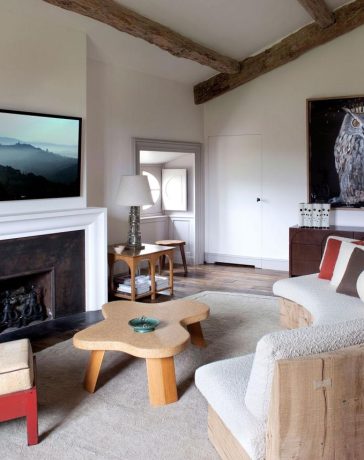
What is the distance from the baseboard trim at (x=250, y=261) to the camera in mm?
6777

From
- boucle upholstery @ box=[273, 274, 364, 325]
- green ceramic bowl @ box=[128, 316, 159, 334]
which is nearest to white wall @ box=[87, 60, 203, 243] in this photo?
boucle upholstery @ box=[273, 274, 364, 325]

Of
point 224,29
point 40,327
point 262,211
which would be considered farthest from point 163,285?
point 224,29

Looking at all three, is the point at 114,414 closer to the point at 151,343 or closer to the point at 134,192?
the point at 151,343

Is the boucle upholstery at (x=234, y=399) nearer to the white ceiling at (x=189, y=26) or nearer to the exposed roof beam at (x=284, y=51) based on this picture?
the white ceiling at (x=189, y=26)

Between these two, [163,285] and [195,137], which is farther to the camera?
[195,137]

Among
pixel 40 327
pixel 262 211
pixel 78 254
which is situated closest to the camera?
pixel 40 327

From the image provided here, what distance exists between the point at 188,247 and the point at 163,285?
204cm

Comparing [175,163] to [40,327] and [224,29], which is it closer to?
[224,29]

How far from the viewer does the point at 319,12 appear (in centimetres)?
532

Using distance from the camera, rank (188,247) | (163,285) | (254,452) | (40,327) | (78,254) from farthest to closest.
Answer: (188,247) < (163,285) < (78,254) < (40,327) < (254,452)

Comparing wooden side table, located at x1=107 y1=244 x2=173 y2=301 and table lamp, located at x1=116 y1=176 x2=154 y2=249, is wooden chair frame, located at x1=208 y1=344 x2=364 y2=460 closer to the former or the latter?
wooden side table, located at x1=107 y1=244 x2=173 y2=301

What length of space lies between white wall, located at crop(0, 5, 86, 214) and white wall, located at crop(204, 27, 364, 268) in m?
2.87

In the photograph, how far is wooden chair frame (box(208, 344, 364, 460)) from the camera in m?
1.65

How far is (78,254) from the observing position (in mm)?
4629
